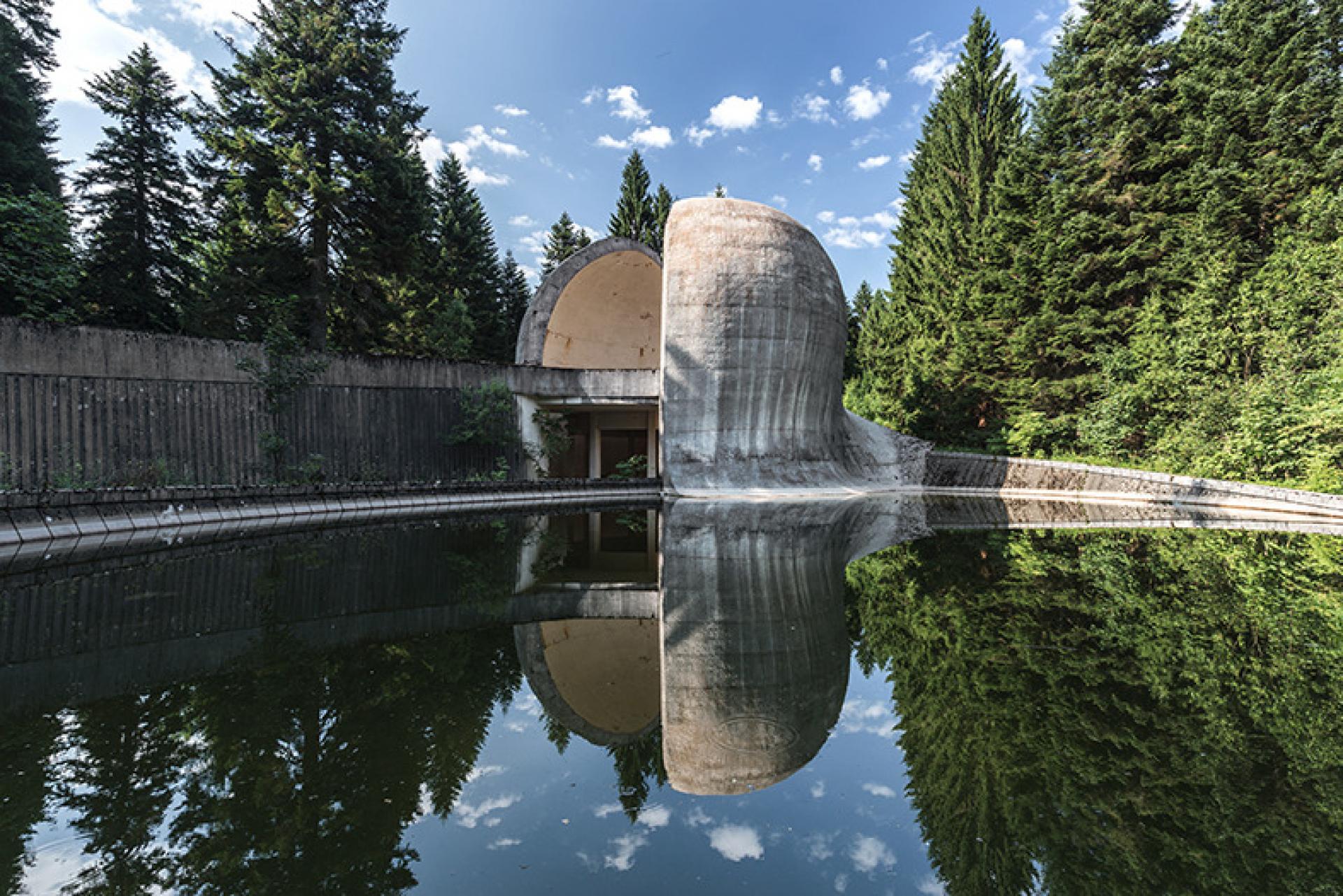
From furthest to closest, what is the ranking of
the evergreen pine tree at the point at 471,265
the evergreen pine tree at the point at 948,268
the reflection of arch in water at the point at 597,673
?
the evergreen pine tree at the point at 471,265
the evergreen pine tree at the point at 948,268
the reflection of arch in water at the point at 597,673

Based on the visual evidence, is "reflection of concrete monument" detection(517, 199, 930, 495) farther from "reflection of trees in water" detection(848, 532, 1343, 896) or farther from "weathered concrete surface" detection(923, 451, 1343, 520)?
"reflection of trees in water" detection(848, 532, 1343, 896)

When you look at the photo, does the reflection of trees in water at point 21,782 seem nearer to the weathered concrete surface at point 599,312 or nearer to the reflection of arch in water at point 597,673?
the reflection of arch in water at point 597,673

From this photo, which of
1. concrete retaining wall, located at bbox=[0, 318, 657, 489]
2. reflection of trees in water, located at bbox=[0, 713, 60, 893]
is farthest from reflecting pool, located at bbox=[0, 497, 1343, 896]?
concrete retaining wall, located at bbox=[0, 318, 657, 489]

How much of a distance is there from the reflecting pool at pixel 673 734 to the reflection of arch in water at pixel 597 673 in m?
0.02

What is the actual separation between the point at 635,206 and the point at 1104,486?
2668 cm

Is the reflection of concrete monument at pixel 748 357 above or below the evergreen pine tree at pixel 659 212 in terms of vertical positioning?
below

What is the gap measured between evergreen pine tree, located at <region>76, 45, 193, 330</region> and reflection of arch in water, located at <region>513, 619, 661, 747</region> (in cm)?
1843

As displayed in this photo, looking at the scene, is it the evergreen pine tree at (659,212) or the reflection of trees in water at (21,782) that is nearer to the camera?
the reflection of trees in water at (21,782)

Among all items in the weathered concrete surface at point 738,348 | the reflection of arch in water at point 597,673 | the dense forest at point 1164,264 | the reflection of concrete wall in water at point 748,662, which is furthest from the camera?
the weathered concrete surface at point 738,348

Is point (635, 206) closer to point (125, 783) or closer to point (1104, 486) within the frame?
point (1104, 486)

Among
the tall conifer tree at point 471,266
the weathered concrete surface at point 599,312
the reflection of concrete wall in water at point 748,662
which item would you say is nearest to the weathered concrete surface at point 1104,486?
the reflection of concrete wall in water at point 748,662

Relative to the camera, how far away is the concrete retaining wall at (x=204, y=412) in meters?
8.00

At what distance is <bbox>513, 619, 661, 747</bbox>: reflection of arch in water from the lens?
2.57 metres

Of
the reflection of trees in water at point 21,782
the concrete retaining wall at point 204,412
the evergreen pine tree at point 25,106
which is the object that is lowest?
the reflection of trees in water at point 21,782
